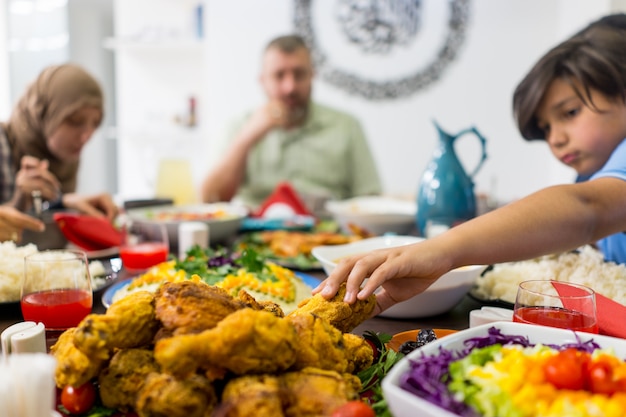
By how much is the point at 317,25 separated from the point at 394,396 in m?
5.11

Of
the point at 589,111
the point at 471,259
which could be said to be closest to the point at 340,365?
the point at 471,259

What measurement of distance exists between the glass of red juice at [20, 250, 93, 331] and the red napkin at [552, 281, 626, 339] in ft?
3.23

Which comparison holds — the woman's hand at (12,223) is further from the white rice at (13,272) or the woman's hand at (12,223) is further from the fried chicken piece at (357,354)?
the fried chicken piece at (357,354)

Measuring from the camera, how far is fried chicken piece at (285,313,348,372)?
2.50ft

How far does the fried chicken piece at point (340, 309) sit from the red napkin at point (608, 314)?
0.36m

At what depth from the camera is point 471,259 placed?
1080 millimetres

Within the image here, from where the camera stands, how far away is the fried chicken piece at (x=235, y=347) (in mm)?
683

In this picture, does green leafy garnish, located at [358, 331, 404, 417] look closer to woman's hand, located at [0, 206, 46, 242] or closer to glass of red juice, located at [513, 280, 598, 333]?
glass of red juice, located at [513, 280, 598, 333]

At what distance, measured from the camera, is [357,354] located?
0.85m

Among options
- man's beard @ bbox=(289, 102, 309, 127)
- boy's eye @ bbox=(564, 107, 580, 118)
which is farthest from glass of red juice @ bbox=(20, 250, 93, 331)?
man's beard @ bbox=(289, 102, 309, 127)

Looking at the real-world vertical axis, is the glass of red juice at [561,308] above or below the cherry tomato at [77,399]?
above

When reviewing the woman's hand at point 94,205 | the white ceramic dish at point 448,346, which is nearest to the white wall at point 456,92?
the woman's hand at point 94,205

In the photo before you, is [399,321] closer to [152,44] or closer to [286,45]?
[286,45]

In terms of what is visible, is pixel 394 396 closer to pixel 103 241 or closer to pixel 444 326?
pixel 444 326
